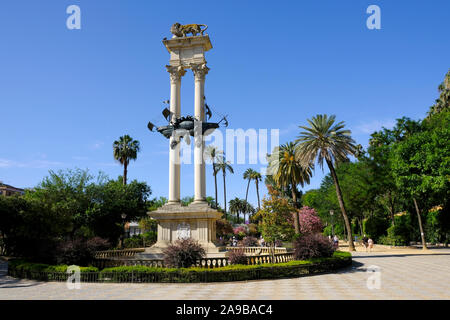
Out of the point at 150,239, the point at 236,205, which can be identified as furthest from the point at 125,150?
the point at 236,205

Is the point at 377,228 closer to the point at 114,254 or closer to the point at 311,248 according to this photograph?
the point at 311,248

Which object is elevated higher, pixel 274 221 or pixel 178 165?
pixel 178 165

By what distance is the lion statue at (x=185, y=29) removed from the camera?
2616 cm

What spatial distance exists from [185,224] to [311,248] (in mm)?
8170

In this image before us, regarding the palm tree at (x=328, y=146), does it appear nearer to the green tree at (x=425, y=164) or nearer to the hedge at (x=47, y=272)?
the green tree at (x=425, y=164)

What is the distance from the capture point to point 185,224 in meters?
21.6

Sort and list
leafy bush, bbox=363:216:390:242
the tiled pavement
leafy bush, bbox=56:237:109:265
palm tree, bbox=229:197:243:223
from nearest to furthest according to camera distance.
→ the tiled pavement → leafy bush, bbox=56:237:109:265 → leafy bush, bbox=363:216:390:242 → palm tree, bbox=229:197:243:223

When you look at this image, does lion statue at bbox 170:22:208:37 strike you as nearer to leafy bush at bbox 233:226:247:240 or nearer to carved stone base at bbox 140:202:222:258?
carved stone base at bbox 140:202:222:258

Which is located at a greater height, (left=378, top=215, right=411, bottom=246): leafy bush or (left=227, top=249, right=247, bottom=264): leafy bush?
(left=227, top=249, right=247, bottom=264): leafy bush

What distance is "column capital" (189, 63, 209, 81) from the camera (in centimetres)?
2528

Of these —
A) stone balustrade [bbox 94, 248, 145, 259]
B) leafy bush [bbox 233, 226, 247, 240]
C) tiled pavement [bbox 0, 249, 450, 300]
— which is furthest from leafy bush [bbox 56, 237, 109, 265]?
leafy bush [bbox 233, 226, 247, 240]

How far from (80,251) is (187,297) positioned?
31.6ft

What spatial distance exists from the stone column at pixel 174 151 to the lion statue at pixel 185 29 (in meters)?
2.95

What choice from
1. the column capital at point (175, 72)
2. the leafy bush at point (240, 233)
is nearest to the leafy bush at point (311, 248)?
the column capital at point (175, 72)
